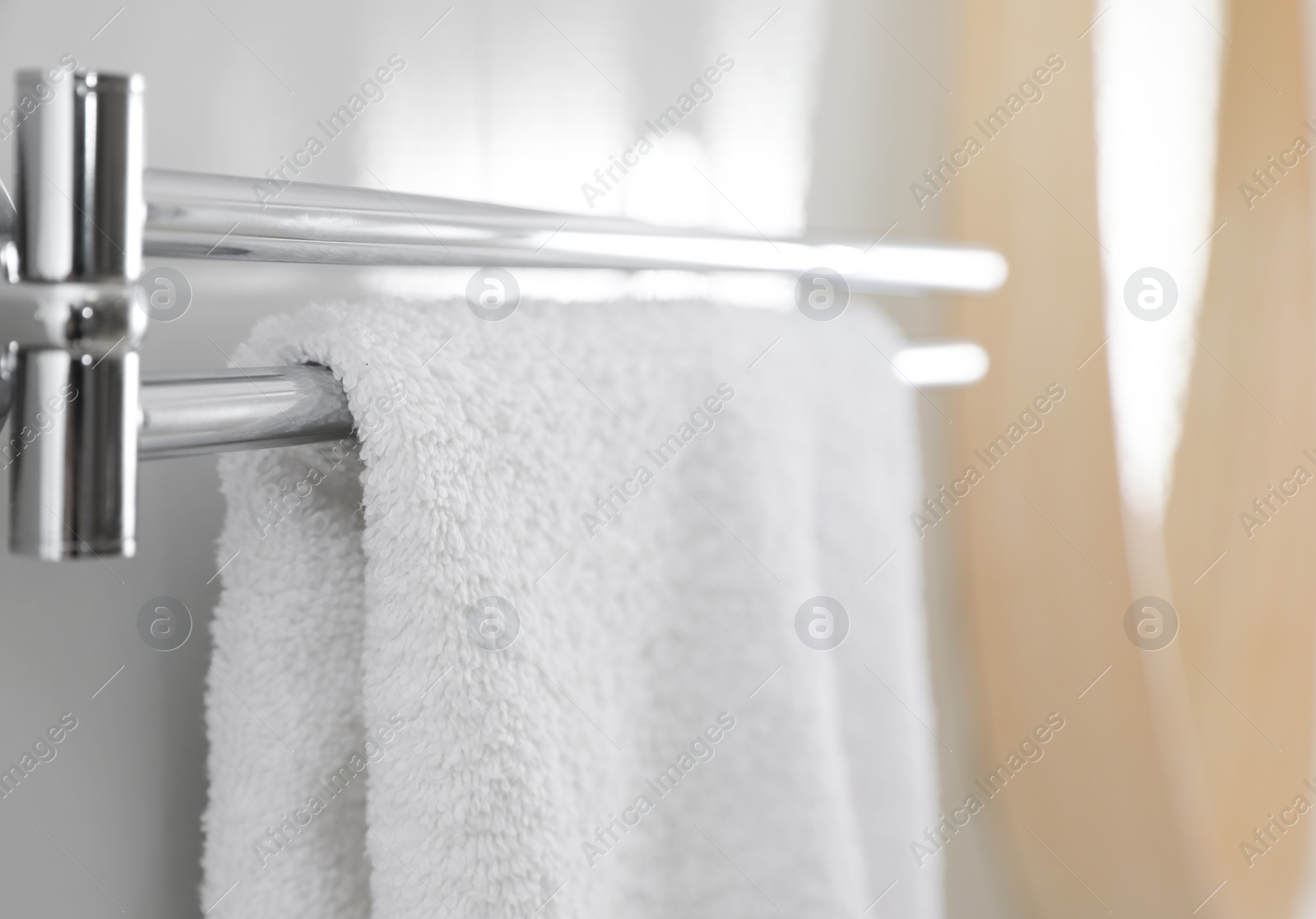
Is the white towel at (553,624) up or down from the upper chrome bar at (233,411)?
down

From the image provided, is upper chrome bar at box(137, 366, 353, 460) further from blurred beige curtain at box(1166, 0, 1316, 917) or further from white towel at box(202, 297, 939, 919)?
blurred beige curtain at box(1166, 0, 1316, 917)

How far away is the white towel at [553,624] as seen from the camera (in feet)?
0.94

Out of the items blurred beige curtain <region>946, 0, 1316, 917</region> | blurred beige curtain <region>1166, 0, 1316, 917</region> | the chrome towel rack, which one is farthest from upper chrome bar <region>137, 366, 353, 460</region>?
blurred beige curtain <region>1166, 0, 1316, 917</region>

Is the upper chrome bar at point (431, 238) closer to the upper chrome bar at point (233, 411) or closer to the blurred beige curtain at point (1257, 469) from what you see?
the upper chrome bar at point (233, 411)

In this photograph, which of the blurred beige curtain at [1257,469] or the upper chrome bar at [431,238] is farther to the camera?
the blurred beige curtain at [1257,469]

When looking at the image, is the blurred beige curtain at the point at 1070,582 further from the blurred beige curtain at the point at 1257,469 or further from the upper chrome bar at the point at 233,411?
the upper chrome bar at the point at 233,411

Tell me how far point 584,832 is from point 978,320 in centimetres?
46

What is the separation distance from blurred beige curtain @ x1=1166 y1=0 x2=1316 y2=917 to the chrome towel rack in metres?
0.63

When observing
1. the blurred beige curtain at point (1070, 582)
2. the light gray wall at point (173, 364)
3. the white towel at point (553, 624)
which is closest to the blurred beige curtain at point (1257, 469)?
the blurred beige curtain at point (1070, 582)

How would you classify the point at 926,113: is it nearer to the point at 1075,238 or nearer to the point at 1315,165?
the point at 1075,238

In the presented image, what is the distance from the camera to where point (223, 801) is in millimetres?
302

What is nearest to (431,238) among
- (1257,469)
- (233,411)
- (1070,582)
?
(233,411)

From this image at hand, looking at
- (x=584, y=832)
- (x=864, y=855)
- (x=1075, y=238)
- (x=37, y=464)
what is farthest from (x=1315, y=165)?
(x=37, y=464)

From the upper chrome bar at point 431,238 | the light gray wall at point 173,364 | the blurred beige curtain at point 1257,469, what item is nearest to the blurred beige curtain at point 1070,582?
the blurred beige curtain at point 1257,469
